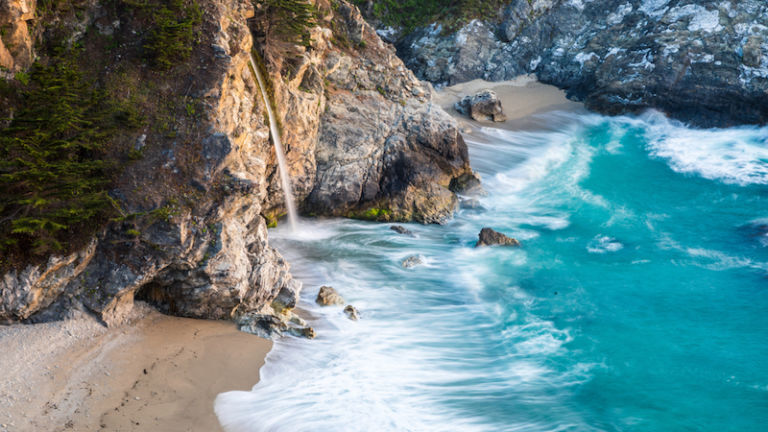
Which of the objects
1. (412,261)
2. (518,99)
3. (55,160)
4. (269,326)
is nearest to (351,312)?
(269,326)

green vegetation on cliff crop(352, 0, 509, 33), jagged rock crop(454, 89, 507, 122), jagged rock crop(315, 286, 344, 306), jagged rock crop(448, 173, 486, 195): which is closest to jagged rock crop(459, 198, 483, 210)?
jagged rock crop(448, 173, 486, 195)

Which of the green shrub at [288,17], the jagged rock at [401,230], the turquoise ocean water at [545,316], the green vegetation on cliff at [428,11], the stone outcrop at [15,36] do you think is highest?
the green vegetation on cliff at [428,11]

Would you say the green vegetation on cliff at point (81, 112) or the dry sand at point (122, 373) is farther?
the green vegetation on cliff at point (81, 112)

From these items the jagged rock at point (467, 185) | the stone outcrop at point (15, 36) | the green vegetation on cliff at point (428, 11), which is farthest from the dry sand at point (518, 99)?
the stone outcrop at point (15, 36)

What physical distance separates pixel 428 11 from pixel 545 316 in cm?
2108

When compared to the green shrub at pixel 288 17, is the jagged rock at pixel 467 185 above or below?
below

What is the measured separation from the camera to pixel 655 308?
11828 mm

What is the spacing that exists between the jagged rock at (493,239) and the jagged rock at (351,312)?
462 cm

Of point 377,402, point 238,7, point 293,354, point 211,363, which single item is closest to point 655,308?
point 377,402

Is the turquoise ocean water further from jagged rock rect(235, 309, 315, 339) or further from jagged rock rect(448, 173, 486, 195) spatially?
jagged rock rect(448, 173, 486, 195)

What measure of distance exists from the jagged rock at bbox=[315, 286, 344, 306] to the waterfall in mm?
3510

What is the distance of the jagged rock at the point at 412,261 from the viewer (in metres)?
13.1

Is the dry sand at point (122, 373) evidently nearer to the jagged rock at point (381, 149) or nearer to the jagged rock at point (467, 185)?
the jagged rock at point (381, 149)

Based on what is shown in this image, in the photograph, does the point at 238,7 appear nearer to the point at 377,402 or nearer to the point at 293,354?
the point at 293,354
